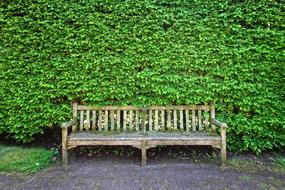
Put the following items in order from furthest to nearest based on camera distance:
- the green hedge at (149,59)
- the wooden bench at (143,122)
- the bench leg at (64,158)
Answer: the green hedge at (149,59)
the wooden bench at (143,122)
the bench leg at (64,158)

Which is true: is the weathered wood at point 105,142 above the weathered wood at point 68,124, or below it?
below

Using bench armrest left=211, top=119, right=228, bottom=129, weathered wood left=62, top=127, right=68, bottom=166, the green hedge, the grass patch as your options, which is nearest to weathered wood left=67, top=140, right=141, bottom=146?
weathered wood left=62, top=127, right=68, bottom=166

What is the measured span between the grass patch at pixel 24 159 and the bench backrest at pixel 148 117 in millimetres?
762

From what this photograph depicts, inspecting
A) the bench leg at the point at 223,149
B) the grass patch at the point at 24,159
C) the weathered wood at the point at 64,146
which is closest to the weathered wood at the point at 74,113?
the weathered wood at the point at 64,146

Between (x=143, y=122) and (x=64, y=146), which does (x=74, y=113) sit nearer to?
(x=64, y=146)

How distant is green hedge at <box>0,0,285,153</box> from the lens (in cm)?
520

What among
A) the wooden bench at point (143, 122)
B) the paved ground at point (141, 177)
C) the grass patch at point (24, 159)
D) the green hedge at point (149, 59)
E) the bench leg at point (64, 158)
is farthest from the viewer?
the green hedge at point (149, 59)

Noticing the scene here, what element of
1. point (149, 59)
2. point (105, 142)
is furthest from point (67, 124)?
point (149, 59)

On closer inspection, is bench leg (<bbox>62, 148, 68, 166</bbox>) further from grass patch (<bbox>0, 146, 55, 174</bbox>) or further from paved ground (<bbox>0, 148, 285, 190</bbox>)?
grass patch (<bbox>0, 146, 55, 174</bbox>)

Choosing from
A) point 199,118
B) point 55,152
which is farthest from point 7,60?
point 199,118

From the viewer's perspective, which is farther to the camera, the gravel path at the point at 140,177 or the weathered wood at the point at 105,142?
the weathered wood at the point at 105,142

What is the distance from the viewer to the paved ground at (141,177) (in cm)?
400

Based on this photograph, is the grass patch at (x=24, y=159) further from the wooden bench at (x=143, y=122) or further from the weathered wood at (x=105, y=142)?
the weathered wood at (x=105, y=142)

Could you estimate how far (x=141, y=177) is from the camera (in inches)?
170
